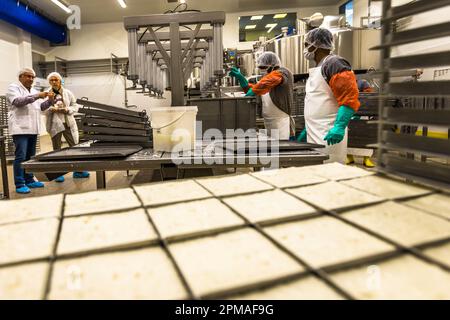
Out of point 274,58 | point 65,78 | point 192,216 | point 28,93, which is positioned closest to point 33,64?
point 65,78

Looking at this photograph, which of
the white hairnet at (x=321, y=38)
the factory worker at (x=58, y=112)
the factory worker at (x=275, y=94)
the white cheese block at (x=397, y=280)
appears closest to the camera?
the white cheese block at (x=397, y=280)

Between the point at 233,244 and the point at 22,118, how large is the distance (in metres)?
3.72

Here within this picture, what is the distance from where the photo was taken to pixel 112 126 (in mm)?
2186

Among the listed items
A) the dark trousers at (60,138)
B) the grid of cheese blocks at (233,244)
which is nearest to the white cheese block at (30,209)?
the grid of cheese blocks at (233,244)

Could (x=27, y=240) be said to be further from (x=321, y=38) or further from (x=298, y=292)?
(x=321, y=38)

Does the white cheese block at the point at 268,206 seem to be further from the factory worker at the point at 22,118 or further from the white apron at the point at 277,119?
the factory worker at the point at 22,118

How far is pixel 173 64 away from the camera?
7.39 feet

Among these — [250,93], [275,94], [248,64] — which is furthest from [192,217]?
[248,64]

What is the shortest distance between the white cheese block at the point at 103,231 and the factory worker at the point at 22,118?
10.5 feet

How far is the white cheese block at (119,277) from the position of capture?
1.45ft

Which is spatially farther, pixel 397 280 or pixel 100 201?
pixel 100 201

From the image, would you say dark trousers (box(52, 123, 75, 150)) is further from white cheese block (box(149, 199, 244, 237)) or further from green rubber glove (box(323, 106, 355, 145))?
white cheese block (box(149, 199, 244, 237))

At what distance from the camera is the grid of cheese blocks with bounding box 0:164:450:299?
0.45m

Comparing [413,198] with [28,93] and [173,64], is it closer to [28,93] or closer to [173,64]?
[173,64]
